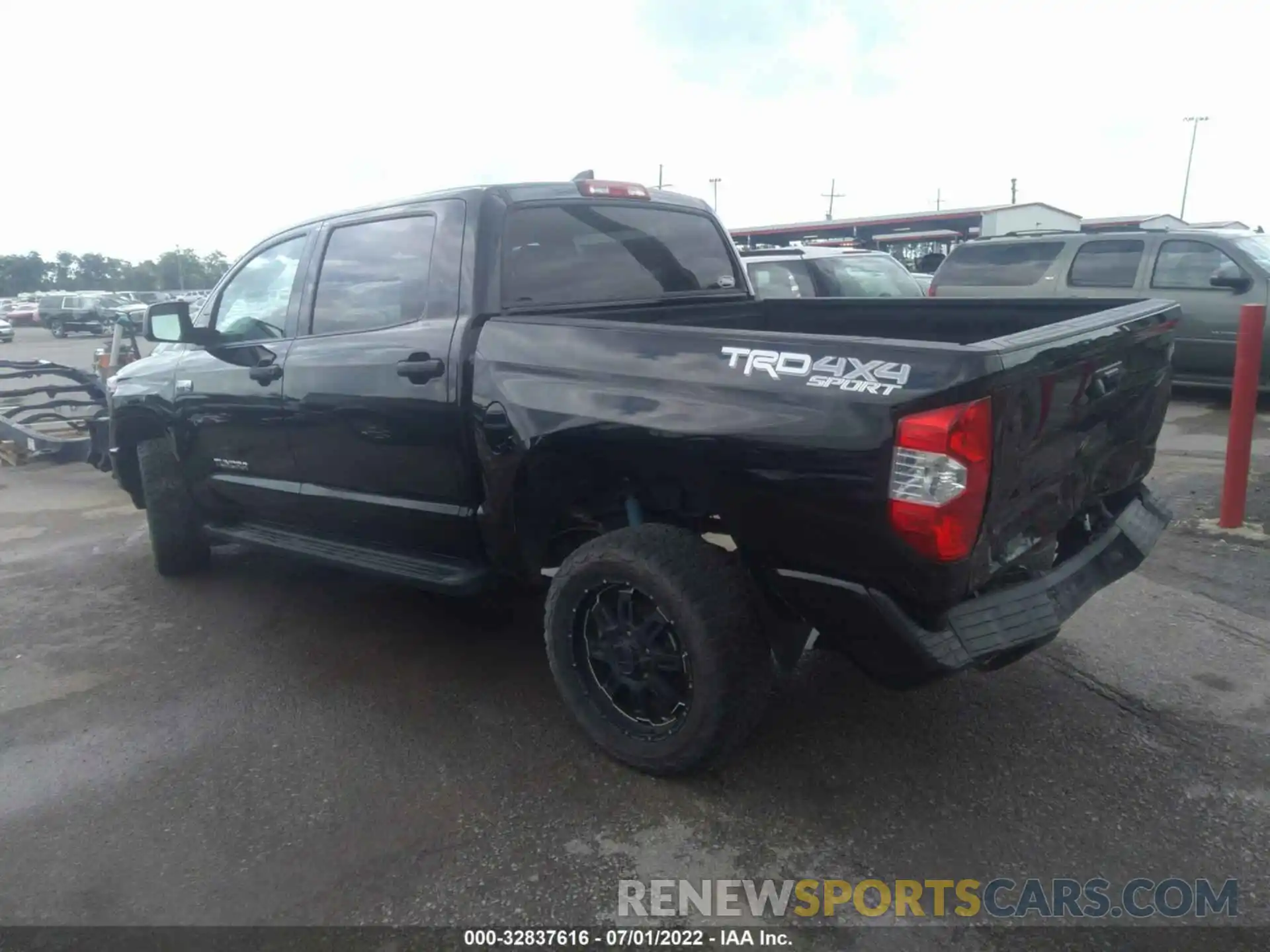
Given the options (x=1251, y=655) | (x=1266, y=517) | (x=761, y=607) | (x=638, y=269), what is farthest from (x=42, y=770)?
(x=1266, y=517)

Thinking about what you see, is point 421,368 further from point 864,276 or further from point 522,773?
point 864,276

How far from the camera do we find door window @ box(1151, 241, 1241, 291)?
377 inches

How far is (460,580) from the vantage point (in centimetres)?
378

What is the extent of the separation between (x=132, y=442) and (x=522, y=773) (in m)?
3.62

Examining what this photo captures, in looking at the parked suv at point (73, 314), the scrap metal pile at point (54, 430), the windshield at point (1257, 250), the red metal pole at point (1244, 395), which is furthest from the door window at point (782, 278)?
the parked suv at point (73, 314)

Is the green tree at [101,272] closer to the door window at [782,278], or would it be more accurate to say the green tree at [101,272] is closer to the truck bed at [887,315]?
the door window at [782,278]

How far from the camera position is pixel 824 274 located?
1048 centimetres

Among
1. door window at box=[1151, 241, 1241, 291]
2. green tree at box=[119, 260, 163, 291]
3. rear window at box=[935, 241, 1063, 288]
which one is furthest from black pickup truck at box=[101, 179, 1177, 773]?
green tree at box=[119, 260, 163, 291]

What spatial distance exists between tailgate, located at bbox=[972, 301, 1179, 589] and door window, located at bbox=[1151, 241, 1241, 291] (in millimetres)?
7262

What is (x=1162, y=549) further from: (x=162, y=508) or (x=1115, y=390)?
(x=162, y=508)

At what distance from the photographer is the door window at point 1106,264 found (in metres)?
10.1

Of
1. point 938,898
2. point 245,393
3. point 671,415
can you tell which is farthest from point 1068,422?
point 245,393

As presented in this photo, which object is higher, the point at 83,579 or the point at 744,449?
the point at 744,449

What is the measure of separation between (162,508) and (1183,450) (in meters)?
7.25
